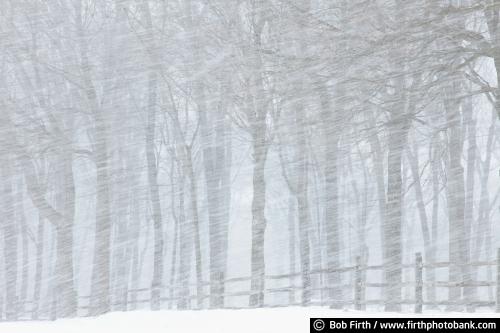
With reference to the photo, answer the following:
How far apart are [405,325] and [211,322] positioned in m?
3.95

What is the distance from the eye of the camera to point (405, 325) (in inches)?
436

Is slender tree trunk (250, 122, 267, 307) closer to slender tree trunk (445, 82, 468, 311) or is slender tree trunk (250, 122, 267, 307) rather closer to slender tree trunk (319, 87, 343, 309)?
slender tree trunk (319, 87, 343, 309)

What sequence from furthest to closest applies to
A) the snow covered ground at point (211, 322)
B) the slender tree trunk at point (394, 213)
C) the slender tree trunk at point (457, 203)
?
the slender tree trunk at point (457, 203) < the slender tree trunk at point (394, 213) < the snow covered ground at point (211, 322)

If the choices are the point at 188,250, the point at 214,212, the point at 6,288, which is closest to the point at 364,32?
the point at 214,212

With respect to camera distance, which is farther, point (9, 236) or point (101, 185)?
point (9, 236)

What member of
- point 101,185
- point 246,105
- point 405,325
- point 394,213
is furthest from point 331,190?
point 405,325

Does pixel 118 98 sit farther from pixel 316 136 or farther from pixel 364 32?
pixel 364 32

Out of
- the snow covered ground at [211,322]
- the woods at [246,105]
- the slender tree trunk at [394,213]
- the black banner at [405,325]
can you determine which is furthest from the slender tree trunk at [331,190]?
the black banner at [405,325]

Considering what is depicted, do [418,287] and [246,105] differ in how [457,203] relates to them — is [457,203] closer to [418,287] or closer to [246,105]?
[418,287]

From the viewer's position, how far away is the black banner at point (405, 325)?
1028 centimetres

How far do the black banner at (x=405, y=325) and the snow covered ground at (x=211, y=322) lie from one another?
A: 0.99 meters

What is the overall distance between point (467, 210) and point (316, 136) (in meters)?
5.56

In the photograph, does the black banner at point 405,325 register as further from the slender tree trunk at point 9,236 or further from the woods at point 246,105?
the slender tree trunk at point 9,236

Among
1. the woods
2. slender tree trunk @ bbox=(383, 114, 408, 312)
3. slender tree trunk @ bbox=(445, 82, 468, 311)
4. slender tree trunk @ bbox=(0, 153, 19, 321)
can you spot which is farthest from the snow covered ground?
slender tree trunk @ bbox=(0, 153, 19, 321)
